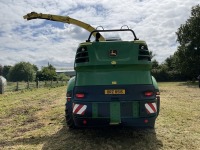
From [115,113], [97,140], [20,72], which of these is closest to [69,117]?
[97,140]

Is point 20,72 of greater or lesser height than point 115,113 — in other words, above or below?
above

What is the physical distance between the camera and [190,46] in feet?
157

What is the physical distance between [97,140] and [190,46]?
44207 millimetres

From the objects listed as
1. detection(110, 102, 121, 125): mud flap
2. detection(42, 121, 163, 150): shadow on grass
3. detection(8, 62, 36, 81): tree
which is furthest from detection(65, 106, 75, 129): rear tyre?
detection(8, 62, 36, 81): tree

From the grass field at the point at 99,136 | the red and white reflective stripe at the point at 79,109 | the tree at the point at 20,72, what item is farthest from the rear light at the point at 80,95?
the tree at the point at 20,72

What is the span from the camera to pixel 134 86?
6328mm

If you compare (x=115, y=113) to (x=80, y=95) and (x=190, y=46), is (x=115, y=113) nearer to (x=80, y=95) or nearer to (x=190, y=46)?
(x=80, y=95)

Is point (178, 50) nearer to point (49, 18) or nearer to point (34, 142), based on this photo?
point (49, 18)

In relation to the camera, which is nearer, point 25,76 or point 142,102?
point 142,102

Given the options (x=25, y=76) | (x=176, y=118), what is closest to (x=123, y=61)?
(x=176, y=118)

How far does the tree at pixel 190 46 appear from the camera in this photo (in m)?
46.9

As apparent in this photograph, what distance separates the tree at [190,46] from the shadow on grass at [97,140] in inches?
1631

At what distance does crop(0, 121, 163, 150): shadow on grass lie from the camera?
655 cm

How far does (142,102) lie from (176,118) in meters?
4.15
